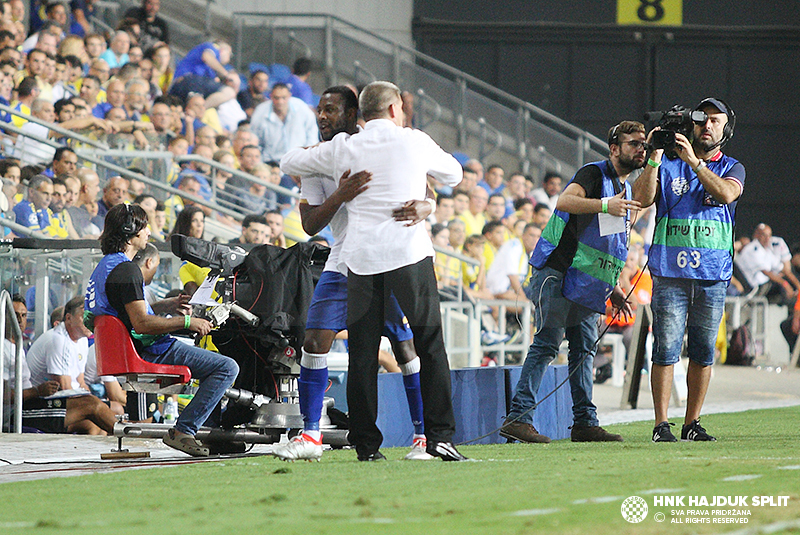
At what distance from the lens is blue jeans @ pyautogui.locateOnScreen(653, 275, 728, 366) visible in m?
6.71

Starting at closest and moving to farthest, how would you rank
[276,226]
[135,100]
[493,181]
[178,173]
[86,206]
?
[86,206]
[276,226]
[178,173]
[135,100]
[493,181]

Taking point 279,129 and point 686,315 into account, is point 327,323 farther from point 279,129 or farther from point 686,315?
point 279,129

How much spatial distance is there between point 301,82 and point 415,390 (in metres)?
12.1

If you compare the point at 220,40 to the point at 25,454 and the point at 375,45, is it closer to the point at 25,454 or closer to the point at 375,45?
the point at 375,45

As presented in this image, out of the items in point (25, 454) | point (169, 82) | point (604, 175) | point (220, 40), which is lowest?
point (25, 454)

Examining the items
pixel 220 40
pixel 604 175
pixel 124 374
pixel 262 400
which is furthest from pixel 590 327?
pixel 220 40

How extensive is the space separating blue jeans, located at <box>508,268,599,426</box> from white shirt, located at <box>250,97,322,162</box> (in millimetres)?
8962

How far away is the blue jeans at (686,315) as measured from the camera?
22.0ft

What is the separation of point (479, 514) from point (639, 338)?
666 centimetres

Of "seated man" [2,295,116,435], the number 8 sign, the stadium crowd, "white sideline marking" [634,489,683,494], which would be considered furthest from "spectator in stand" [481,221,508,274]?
"white sideline marking" [634,489,683,494]

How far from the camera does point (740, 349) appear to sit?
16.2 metres

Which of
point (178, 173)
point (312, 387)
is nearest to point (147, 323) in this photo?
point (312, 387)

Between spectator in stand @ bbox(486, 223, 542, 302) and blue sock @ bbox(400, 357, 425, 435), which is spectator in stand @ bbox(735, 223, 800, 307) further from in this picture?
blue sock @ bbox(400, 357, 425, 435)

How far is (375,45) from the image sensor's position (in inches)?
768
